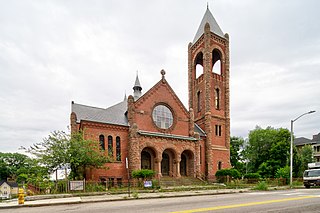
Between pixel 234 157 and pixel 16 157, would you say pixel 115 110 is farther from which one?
pixel 16 157

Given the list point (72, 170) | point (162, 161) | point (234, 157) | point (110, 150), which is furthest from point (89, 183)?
point (234, 157)

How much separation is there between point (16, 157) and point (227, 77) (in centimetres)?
9358

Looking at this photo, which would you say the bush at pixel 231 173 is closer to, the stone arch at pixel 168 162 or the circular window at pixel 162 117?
the stone arch at pixel 168 162

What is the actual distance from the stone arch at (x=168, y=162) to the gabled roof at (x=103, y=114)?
6.49 metres

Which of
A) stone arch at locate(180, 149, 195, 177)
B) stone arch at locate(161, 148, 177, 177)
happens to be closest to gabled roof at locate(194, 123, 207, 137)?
stone arch at locate(180, 149, 195, 177)

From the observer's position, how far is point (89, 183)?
1959cm

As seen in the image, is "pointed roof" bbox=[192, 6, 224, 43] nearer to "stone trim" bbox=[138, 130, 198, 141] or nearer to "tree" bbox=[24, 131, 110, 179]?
"stone trim" bbox=[138, 130, 198, 141]

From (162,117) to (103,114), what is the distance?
7.36 m

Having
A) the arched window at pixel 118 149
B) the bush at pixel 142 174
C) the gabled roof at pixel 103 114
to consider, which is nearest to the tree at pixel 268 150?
the bush at pixel 142 174

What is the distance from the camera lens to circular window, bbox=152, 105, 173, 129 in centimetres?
3053

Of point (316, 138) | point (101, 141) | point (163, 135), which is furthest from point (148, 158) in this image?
point (316, 138)

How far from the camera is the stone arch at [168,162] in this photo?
98.5 feet

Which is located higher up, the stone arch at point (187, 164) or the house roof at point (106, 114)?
the house roof at point (106, 114)

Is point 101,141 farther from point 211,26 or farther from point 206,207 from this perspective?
point 211,26
